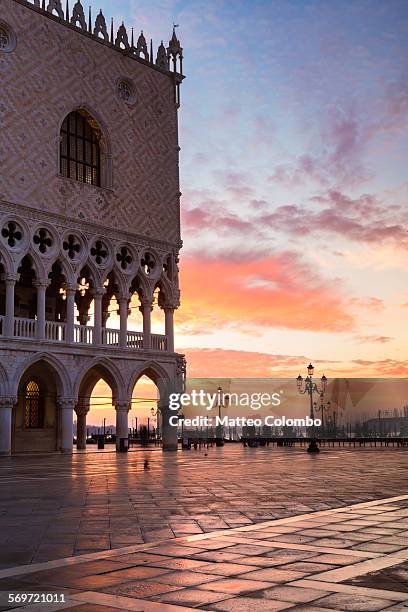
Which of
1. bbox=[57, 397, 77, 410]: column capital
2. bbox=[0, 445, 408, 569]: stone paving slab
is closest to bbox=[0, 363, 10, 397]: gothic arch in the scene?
bbox=[57, 397, 77, 410]: column capital

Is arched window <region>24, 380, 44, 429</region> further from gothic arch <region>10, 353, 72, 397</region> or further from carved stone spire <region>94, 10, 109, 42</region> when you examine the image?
carved stone spire <region>94, 10, 109, 42</region>

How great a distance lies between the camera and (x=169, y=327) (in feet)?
119

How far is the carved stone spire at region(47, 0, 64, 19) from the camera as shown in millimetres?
32688

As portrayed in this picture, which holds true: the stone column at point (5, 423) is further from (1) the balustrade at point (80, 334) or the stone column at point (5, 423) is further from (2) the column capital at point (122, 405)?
(2) the column capital at point (122, 405)

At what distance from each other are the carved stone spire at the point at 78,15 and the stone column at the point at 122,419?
1731 centimetres

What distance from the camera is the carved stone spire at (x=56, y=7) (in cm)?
3269

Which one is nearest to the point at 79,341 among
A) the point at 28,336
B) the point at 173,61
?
the point at 28,336

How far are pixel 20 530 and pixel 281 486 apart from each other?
6.10 metres

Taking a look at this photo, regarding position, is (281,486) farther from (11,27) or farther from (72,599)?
(11,27)

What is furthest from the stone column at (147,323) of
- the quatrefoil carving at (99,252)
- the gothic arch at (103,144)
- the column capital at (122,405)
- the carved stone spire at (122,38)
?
the carved stone spire at (122,38)

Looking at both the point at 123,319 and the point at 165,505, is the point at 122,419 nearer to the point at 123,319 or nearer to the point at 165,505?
the point at 123,319

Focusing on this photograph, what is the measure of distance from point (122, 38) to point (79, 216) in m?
10.1

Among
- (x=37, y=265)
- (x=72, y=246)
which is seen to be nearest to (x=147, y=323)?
(x=72, y=246)

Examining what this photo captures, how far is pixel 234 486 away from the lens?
42.9 ft
